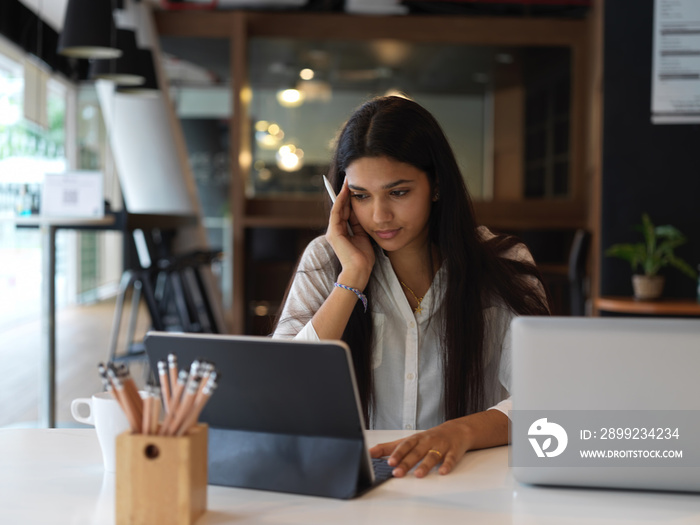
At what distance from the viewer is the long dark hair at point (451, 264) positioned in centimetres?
167

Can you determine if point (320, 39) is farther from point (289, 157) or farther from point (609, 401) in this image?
point (609, 401)

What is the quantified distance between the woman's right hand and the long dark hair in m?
0.08

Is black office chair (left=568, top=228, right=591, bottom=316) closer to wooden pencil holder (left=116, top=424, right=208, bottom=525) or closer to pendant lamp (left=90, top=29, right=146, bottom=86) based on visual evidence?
pendant lamp (left=90, top=29, right=146, bottom=86)

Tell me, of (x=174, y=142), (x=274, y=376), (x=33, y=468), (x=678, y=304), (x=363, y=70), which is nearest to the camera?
(x=274, y=376)

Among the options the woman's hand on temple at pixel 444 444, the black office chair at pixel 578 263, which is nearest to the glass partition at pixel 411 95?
the black office chair at pixel 578 263

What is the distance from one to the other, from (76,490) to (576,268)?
4.65 meters

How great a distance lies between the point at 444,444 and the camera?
117 cm

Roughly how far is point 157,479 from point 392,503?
300mm

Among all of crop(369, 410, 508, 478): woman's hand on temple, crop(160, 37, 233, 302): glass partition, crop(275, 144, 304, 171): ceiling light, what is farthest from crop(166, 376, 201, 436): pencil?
crop(160, 37, 233, 302): glass partition

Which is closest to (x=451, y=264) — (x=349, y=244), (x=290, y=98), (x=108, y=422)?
(x=349, y=244)

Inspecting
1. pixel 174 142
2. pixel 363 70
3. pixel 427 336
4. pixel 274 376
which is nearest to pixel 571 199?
pixel 363 70

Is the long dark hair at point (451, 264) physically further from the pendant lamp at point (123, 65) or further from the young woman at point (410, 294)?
the pendant lamp at point (123, 65)

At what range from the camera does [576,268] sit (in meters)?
5.25

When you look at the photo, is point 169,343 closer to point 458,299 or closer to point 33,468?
point 33,468
